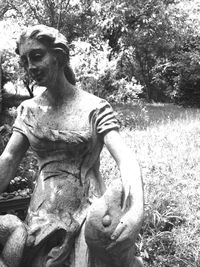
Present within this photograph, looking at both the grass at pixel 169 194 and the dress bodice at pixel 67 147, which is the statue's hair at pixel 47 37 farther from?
the grass at pixel 169 194

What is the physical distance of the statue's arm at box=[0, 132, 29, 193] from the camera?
197cm

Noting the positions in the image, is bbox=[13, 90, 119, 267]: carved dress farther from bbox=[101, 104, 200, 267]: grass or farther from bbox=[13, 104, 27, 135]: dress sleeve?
bbox=[101, 104, 200, 267]: grass

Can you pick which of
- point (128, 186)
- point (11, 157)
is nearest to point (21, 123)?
point (11, 157)

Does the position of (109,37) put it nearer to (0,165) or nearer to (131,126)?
(131,126)

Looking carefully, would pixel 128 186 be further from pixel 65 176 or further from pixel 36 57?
pixel 36 57

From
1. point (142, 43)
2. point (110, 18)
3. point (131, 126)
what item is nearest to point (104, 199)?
point (131, 126)

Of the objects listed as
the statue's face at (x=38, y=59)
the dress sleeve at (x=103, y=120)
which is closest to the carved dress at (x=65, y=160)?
the dress sleeve at (x=103, y=120)

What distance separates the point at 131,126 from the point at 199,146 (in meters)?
2.35

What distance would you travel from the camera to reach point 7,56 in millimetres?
8945

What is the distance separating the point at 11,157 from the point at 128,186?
64 cm

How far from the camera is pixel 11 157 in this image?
201 cm

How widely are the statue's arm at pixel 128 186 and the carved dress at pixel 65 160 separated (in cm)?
9

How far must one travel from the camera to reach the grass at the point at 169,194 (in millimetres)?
4008

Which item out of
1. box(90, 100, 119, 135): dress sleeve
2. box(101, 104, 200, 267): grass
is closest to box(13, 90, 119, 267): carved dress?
box(90, 100, 119, 135): dress sleeve
